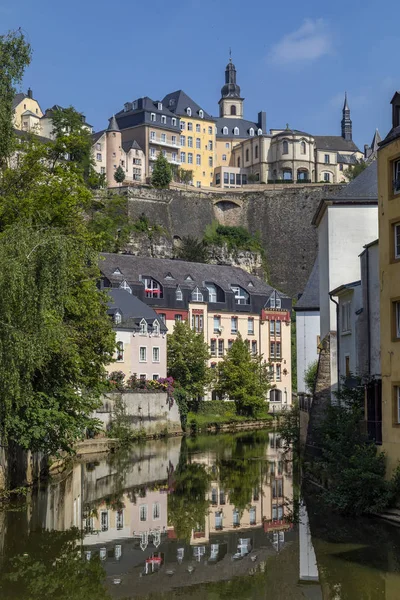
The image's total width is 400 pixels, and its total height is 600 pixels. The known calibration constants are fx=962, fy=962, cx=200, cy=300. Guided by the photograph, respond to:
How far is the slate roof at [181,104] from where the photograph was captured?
138 metres

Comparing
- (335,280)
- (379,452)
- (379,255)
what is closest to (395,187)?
(379,255)

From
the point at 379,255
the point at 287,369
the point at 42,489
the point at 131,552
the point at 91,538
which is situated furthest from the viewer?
the point at 287,369

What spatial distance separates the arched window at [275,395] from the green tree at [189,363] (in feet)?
35.1

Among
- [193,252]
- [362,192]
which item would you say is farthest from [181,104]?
[362,192]

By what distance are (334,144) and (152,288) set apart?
7728 cm

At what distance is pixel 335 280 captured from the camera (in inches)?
1417

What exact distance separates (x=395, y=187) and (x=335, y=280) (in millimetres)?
10918

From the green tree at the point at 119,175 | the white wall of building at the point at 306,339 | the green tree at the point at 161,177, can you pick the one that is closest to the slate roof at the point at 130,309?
the white wall of building at the point at 306,339

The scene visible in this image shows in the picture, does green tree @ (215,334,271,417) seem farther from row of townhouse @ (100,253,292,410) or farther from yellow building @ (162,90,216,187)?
yellow building @ (162,90,216,187)

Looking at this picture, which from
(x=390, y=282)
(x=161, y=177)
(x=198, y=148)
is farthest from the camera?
(x=198, y=148)

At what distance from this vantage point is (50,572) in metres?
20.1

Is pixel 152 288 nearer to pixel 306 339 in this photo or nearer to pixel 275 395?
pixel 275 395

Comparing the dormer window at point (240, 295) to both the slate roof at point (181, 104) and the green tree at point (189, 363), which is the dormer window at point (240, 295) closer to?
the green tree at point (189, 363)

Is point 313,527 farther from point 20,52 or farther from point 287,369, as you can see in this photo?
point 287,369
